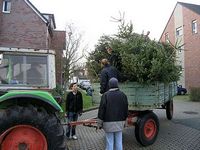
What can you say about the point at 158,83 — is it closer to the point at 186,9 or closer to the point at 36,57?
Result: the point at 36,57

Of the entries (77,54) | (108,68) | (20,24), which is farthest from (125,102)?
(77,54)

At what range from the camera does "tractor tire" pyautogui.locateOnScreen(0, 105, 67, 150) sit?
4941mm

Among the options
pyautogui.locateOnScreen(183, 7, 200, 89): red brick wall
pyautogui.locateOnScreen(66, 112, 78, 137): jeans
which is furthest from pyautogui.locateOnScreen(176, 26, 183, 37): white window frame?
pyautogui.locateOnScreen(66, 112, 78, 137): jeans

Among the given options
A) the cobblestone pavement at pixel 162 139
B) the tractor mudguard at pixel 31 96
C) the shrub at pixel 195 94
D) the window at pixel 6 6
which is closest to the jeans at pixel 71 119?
the cobblestone pavement at pixel 162 139

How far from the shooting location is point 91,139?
8.95 m

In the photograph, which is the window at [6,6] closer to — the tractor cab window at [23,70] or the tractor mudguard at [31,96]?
the tractor cab window at [23,70]

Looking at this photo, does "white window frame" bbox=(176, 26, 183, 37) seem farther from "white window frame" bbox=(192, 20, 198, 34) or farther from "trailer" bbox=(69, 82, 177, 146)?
"trailer" bbox=(69, 82, 177, 146)

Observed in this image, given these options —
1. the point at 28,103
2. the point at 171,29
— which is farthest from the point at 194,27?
the point at 28,103

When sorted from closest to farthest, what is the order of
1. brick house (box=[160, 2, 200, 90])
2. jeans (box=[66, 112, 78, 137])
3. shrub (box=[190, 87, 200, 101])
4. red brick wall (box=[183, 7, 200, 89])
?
1. jeans (box=[66, 112, 78, 137])
2. shrub (box=[190, 87, 200, 101])
3. red brick wall (box=[183, 7, 200, 89])
4. brick house (box=[160, 2, 200, 90])

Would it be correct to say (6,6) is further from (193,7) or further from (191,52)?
(193,7)

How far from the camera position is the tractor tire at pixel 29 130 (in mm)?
4941

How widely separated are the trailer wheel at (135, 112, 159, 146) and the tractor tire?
10.3 feet

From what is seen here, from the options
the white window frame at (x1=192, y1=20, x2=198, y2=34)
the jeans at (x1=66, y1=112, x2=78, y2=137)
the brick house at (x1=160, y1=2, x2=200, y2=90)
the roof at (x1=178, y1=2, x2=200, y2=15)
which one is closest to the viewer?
the jeans at (x1=66, y1=112, x2=78, y2=137)

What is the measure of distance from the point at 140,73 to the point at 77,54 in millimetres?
34497
